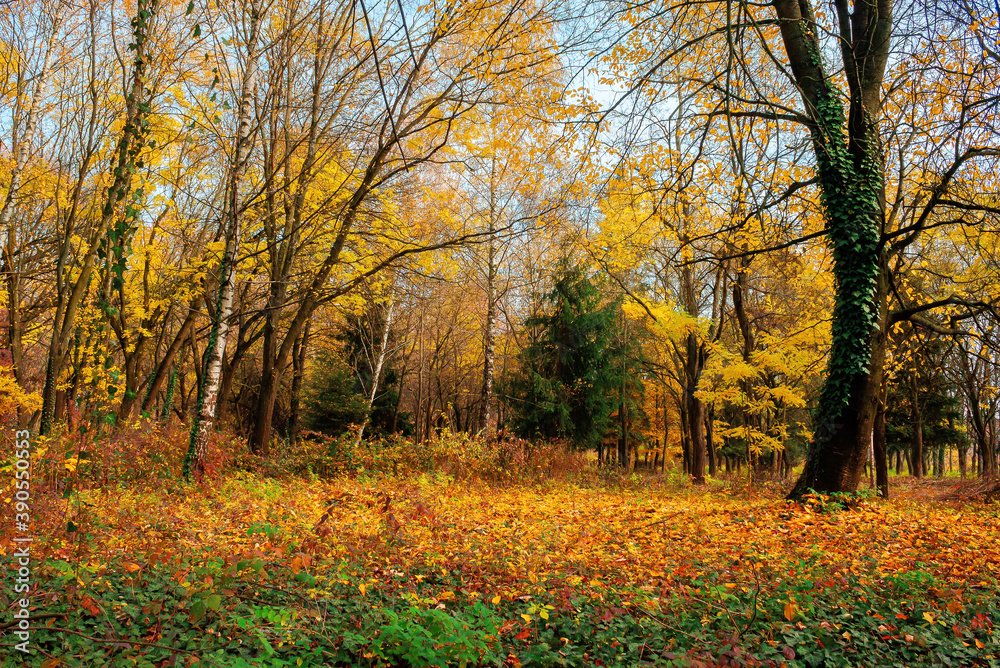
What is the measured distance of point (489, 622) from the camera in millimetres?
3361

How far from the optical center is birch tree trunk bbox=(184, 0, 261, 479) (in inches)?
302

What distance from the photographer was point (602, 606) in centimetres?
386

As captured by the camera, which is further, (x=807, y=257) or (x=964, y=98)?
(x=807, y=257)

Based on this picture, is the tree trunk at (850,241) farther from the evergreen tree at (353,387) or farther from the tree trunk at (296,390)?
the tree trunk at (296,390)

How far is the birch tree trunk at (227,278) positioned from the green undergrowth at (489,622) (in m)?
4.58

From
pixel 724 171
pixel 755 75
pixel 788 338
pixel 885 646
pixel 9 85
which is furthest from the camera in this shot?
pixel 788 338

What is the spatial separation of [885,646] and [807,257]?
8960 millimetres

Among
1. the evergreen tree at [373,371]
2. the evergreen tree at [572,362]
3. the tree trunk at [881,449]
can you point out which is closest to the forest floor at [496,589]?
the tree trunk at [881,449]

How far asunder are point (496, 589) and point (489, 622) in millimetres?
950

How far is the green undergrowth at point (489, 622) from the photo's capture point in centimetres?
298

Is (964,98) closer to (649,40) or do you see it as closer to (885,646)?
(649,40)

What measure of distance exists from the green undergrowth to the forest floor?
0.02m

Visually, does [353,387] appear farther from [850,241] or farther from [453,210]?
[850,241]

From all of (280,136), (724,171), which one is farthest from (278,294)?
(724,171)
